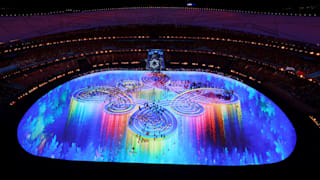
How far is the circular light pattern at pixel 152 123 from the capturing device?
788cm

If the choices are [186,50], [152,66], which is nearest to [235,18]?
[186,50]

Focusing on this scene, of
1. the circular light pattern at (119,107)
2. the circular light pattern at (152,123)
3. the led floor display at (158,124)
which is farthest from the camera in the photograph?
the circular light pattern at (119,107)

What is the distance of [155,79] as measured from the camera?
11.7 meters

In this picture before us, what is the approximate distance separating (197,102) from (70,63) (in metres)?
7.02

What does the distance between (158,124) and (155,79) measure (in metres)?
3.82

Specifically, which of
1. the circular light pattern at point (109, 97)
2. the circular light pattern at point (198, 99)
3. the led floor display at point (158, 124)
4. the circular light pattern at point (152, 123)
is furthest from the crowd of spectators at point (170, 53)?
the circular light pattern at point (152, 123)

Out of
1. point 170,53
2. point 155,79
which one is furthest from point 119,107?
point 170,53

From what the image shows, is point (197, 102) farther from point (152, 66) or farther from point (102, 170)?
point (102, 170)

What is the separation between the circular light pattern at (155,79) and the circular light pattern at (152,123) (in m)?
2.31

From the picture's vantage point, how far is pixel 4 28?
14250 millimetres

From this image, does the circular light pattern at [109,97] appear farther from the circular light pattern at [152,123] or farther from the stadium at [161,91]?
the circular light pattern at [152,123]

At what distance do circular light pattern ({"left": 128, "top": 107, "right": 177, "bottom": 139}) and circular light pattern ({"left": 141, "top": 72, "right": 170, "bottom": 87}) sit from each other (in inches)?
91.0

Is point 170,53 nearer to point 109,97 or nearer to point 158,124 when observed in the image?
point 109,97

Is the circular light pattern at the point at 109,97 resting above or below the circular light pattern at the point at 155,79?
below
